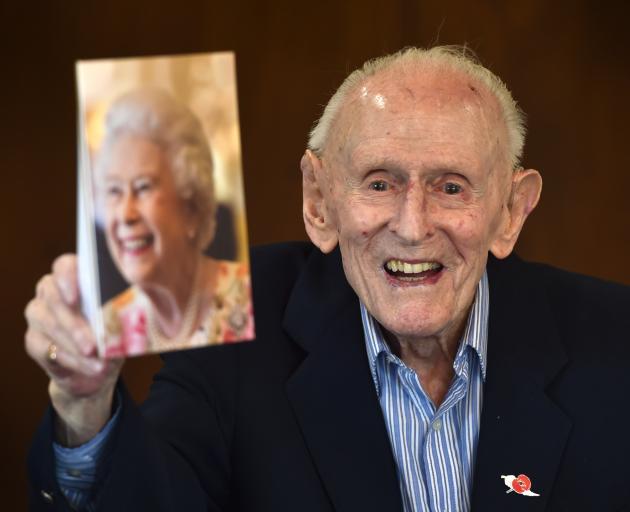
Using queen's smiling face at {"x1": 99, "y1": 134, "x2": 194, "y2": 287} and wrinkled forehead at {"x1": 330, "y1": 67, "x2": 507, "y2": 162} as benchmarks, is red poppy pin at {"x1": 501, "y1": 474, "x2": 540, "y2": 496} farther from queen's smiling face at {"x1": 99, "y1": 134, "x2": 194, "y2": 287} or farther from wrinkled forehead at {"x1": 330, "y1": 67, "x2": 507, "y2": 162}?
queen's smiling face at {"x1": 99, "y1": 134, "x2": 194, "y2": 287}

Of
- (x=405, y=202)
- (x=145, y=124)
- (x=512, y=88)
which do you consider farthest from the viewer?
(x=512, y=88)

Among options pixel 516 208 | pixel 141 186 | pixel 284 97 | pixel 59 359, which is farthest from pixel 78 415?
pixel 284 97

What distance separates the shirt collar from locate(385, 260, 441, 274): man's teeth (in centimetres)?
16

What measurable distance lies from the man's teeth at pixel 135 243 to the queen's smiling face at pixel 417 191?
1.90 feet

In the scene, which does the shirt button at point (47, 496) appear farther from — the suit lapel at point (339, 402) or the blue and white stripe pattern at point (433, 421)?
the blue and white stripe pattern at point (433, 421)

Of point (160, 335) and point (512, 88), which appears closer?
point (160, 335)

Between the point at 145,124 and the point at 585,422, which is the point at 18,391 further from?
the point at 145,124

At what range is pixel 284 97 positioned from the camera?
9.49 ft

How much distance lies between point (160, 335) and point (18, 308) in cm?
134

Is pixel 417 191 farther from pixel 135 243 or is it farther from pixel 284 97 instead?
pixel 284 97

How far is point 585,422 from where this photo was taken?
79.2 inches

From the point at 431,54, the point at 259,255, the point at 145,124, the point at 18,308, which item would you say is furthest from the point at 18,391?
the point at 145,124

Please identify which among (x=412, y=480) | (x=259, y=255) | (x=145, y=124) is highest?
(x=145, y=124)

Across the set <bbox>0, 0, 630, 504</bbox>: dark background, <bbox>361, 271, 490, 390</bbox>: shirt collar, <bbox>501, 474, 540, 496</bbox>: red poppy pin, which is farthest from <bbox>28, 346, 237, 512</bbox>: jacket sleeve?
<bbox>0, 0, 630, 504</bbox>: dark background
